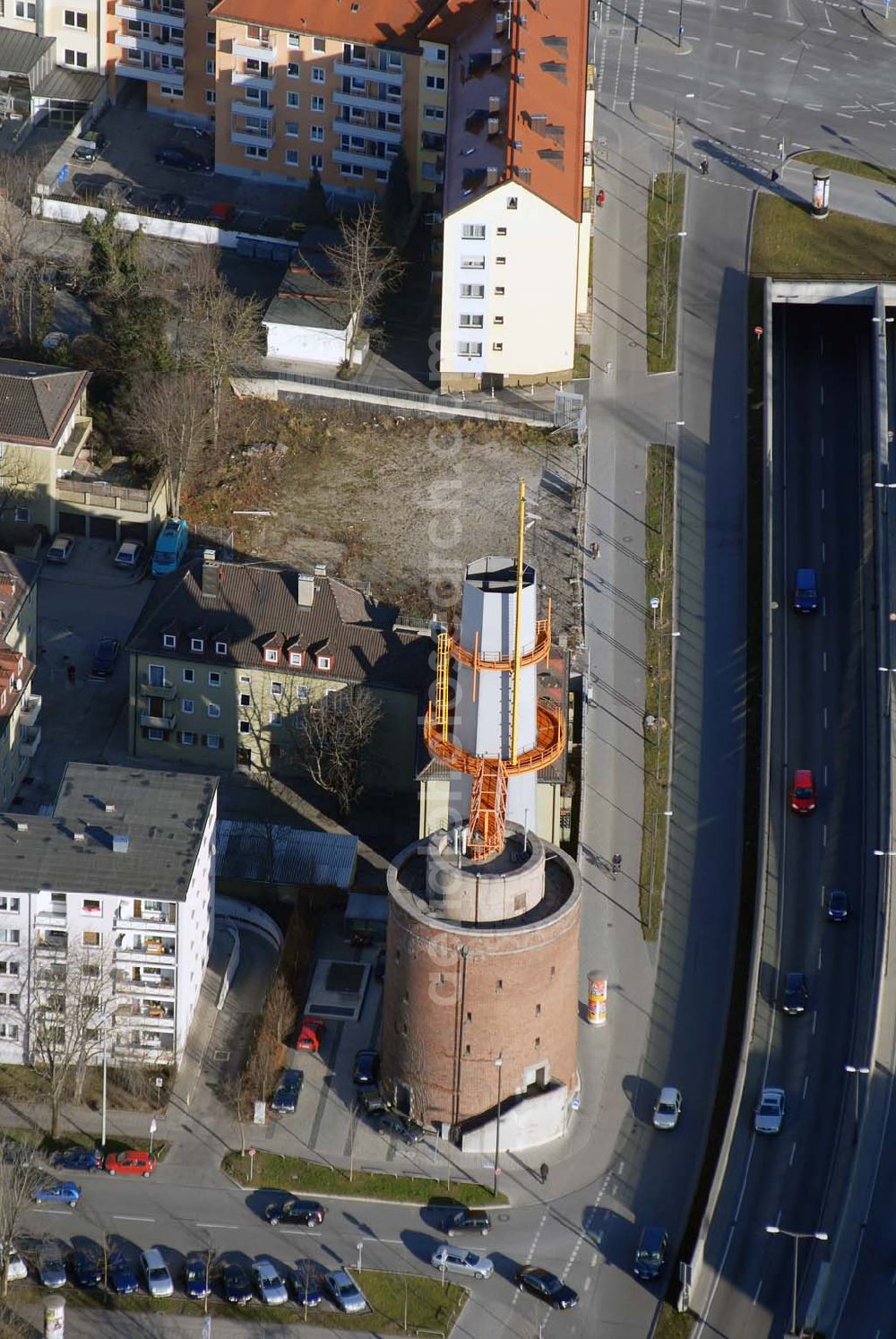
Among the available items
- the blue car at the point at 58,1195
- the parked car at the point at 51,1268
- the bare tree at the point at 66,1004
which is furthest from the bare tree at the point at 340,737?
the parked car at the point at 51,1268

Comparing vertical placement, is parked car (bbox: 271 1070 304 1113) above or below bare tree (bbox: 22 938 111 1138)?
below

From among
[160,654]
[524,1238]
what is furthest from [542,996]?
[160,654]

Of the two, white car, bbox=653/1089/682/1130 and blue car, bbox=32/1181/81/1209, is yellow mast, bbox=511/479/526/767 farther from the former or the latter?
blue car, bbox=32/1181/81/1209

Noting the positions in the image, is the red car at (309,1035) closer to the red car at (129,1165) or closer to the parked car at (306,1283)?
the red car at (129,1165)

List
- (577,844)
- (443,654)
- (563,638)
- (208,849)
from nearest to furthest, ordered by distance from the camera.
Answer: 1. (443,654)
2. (208,849)
3. (577,844)
4. (563,638)

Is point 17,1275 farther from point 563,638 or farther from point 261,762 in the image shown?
point 563,638

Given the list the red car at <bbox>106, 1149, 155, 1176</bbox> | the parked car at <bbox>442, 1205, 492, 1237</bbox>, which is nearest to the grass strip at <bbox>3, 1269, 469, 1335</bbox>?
the parked car at <bbox>442, 1205, 492, 1237</bbox>
